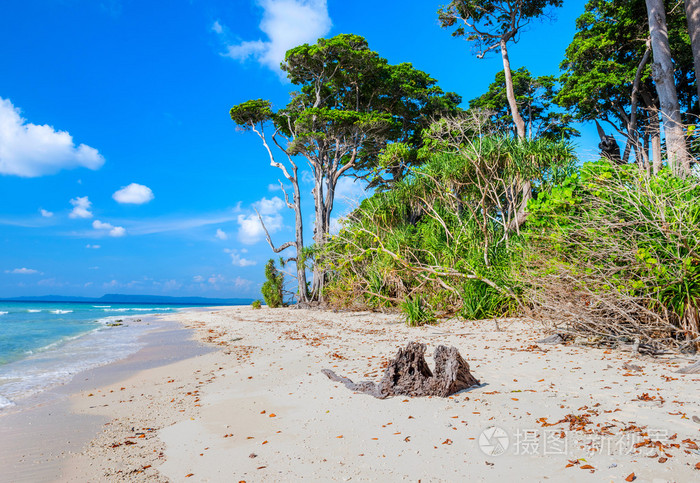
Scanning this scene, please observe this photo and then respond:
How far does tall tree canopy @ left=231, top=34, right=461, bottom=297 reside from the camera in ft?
63.3

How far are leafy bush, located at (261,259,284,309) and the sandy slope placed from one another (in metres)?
16.8

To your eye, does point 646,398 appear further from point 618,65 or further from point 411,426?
point 618,65

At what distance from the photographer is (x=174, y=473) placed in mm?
Result: 2637

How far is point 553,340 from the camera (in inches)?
Answer: 225

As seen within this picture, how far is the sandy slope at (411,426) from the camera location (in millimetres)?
2334

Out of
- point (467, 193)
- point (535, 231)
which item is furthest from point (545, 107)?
point (535, 231)

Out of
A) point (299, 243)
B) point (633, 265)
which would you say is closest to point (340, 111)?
point (299, 243)

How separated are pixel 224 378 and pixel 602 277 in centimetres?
518

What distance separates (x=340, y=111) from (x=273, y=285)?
33.9 ft

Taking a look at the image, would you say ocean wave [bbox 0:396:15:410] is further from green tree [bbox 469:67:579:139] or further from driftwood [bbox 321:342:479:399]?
green tree [bbox 469:67:579:139]

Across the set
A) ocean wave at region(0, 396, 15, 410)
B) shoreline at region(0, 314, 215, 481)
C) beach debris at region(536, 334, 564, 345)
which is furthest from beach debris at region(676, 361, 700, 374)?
ocean wave at region(0, 396, 15, 410)

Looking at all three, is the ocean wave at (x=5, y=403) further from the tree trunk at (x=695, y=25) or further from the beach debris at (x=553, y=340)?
the tree trunk at (x=695, y=25)

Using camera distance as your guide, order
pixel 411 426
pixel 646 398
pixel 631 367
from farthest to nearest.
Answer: pixel 631 367 → pixel 646 398 → pixel 411 426

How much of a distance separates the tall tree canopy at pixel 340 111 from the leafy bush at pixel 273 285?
1.78 meters
